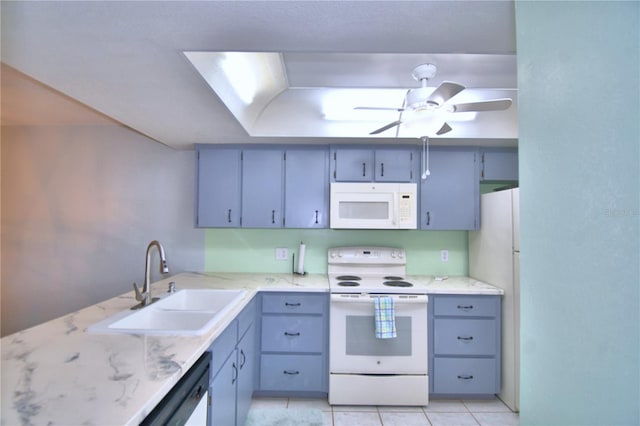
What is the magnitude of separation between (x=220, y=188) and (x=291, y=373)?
Answer: 1723 mm

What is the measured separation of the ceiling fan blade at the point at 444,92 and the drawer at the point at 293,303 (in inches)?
64.6

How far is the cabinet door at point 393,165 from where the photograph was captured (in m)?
2.61

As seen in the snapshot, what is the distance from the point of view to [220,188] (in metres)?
2.65

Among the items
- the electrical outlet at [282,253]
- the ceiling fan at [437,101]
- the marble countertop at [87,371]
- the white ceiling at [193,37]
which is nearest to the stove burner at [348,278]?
the electrical outlet at [282,253]

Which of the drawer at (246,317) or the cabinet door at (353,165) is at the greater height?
the cabinet door at (353,165)

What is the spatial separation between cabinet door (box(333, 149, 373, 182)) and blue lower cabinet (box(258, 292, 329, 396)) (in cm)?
107

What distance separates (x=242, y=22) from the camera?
108 cm

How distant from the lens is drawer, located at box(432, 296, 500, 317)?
7.59 feet

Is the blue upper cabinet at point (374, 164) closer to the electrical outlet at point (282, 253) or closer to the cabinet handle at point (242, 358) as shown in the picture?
the electrical outlet at point (282, 253)

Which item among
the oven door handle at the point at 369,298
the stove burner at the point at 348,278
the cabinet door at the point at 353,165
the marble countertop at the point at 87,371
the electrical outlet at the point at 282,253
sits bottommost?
the oven door handle at the point at 369,298

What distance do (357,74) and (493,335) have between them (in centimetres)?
232

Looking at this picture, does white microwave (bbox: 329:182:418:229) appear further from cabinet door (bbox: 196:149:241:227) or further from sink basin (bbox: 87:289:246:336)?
sink basin (bbox: 87:289:246:336)

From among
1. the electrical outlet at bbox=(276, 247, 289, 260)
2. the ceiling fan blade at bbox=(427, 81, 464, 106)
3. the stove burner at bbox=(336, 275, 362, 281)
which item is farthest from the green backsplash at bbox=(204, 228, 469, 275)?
the ceiling fan blade at bbox=(427, 81, 464, 106)

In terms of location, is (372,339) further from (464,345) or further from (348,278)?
(464,345)
